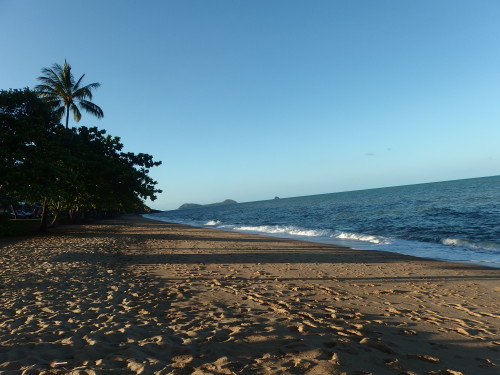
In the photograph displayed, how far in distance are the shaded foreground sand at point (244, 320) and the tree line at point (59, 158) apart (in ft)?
24.5

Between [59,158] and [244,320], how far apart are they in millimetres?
16908

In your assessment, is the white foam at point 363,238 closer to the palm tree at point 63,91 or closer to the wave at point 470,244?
the wave at point 470,244

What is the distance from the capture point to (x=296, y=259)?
1160 centimetres

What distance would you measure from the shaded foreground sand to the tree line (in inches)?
293

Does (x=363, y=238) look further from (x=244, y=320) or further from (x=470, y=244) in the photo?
(x=244, y=320)

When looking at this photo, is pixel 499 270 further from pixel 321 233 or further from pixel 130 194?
pixel 130 194

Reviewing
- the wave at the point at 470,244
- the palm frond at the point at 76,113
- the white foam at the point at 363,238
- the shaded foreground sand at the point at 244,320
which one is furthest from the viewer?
the palm frond at the point at 76,113

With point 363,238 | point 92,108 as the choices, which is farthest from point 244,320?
point 92,108

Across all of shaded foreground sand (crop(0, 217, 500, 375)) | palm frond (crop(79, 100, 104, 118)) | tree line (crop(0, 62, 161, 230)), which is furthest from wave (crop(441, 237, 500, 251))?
palm frond (crop(79, 100, 104, 118))

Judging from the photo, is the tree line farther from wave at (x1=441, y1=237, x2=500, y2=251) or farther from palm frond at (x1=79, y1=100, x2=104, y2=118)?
wave at (x1=441, y1=237, x2=500, y2=251)

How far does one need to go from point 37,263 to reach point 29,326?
6235 millimetres

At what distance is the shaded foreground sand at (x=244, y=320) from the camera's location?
3484 mm

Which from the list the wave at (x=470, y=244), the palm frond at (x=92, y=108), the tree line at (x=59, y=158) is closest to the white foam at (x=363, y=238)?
the wave at (x=470, y=244)

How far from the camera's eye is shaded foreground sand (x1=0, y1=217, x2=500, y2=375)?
348cm
